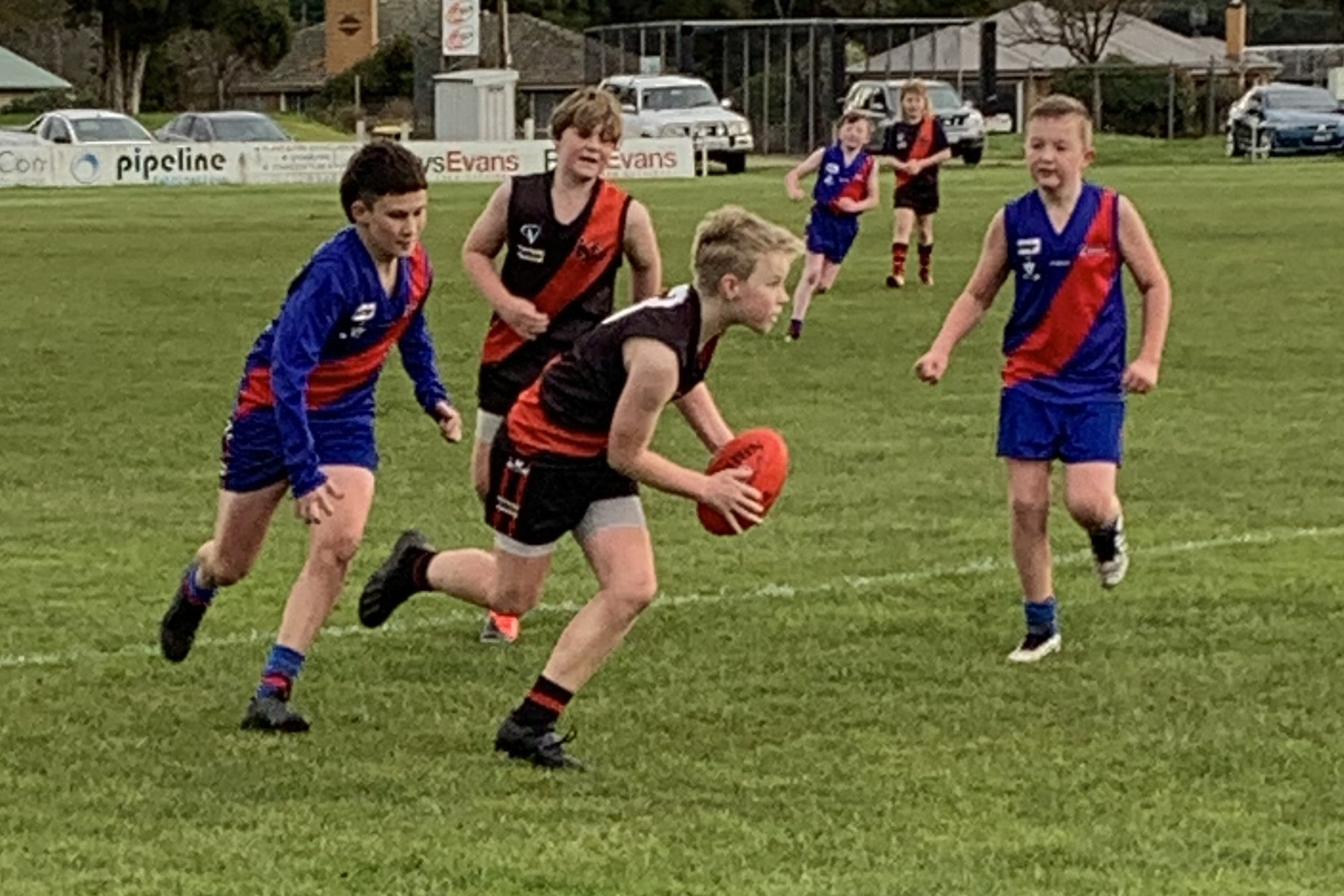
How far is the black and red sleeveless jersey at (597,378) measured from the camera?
737 cm

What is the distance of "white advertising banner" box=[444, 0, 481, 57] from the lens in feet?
211

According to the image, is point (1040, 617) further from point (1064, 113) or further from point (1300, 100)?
point (1300, 100)

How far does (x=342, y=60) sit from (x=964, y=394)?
8403 centimetres

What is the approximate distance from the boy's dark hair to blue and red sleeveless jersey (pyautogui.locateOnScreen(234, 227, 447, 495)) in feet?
0.46

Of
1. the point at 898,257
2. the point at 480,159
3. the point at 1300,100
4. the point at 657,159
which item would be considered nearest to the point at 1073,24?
the point at 1300,100

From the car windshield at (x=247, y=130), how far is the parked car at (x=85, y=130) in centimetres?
124

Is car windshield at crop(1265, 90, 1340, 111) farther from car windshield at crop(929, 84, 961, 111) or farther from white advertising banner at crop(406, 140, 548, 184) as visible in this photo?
white advertising banner at crop(406, 140, 548, 184)

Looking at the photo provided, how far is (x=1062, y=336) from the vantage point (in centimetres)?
920

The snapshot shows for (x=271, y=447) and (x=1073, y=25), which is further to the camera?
(x=1073, y=25)

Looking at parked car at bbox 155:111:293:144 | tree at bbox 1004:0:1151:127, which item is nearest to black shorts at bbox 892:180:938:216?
parked car at bbox 155:111:293:144

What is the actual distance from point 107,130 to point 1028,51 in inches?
1913

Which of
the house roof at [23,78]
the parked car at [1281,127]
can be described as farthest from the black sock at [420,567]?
the house roof at [23,78]

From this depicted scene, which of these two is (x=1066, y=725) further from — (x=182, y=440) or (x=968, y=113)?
(x=968, y=113)

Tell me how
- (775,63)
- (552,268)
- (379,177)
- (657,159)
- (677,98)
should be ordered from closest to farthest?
(379,177)
(552,268)
(657,159)
(677,98)
(775,63)
